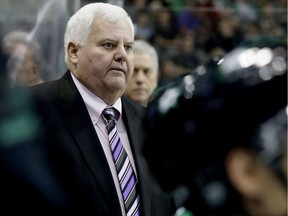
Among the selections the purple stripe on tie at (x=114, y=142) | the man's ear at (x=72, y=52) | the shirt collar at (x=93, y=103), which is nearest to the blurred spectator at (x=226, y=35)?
the man's ear at (x=72, y=52)

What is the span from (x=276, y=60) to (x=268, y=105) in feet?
0.25

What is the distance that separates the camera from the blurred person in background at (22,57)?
354 centimetres

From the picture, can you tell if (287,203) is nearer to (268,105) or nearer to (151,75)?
(268,105)

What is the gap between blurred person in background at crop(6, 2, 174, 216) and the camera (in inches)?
114

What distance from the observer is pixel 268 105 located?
3.49 feet

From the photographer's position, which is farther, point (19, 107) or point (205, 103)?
point (19, 107)

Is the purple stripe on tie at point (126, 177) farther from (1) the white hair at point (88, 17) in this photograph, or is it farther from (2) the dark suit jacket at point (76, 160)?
(1) the white hair at point (88, 17)

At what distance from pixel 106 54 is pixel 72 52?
6.2 inches

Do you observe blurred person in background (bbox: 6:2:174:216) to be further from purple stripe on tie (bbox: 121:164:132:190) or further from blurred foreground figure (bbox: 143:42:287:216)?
blurred foreground figure (bbox: 143:42:287:216)

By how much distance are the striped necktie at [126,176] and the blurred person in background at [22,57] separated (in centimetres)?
54

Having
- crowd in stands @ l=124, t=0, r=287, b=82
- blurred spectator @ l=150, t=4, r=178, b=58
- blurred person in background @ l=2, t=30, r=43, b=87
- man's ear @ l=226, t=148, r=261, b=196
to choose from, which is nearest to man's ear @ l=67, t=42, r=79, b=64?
blurred person in background @ l=2, t=30, r=43, b=87

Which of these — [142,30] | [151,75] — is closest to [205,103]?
[151,75]

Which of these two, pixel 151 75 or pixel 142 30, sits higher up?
pixel 151 75

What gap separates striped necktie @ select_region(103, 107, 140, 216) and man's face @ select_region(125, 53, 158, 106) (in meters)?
1.47
